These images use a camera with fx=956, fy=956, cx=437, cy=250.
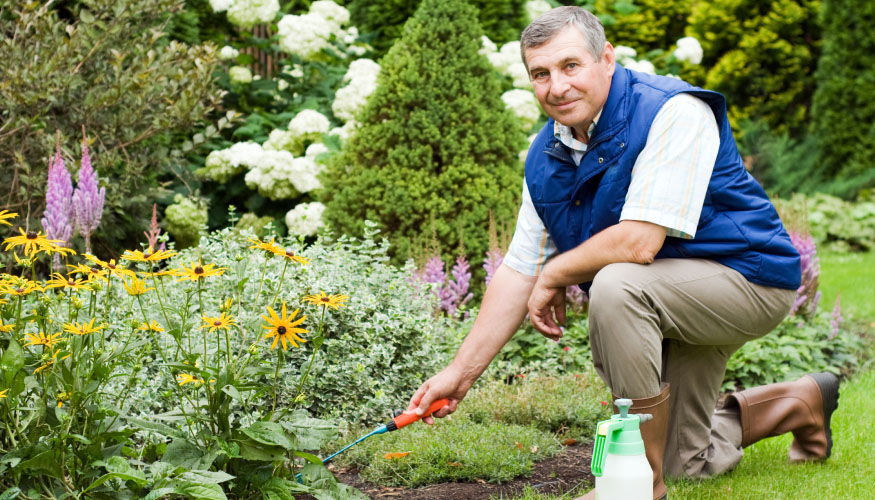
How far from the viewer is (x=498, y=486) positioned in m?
2.86

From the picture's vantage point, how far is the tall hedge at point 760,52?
9883mm

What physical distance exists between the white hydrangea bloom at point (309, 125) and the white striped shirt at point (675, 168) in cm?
390

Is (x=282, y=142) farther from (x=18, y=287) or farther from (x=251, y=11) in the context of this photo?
(x=18, y=287)

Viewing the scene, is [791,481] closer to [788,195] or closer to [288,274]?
[288,274]

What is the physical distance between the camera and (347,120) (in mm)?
6379

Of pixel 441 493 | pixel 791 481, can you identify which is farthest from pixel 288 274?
pixel 791 481

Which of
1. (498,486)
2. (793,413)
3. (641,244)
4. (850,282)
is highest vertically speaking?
(641,244)

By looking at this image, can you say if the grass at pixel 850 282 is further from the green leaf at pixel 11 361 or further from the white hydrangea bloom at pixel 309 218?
the green leaf at pixel 11 361

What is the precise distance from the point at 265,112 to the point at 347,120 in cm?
117

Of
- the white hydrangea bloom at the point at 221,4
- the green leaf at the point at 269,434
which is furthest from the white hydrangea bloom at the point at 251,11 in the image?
the green leaf at the point at 269,434

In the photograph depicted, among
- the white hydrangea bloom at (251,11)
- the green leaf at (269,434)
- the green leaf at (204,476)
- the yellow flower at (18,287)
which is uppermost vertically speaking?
the white hydrangea bloom at (251,11)

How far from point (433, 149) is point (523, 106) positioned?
3.82ft

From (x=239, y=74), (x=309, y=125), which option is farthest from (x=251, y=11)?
(x=309, y=125)

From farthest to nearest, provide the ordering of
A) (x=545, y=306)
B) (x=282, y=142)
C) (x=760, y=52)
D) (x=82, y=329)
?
(x=760, y=52) → (x=282, y=142) → (x=545, y=306) → (x=82, y=329)
